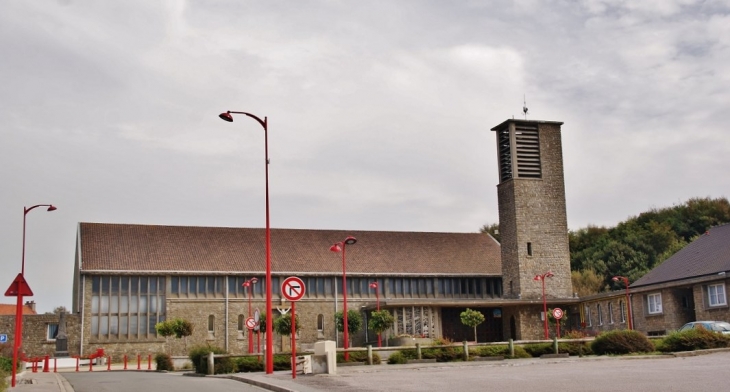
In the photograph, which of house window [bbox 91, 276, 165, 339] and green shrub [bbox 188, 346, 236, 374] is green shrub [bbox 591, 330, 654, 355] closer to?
green shrub [bbox 188, 346, 236, 374]

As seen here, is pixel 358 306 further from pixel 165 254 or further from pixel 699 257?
pixel 699 257

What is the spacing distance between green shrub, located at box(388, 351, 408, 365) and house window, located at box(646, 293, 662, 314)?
24012 mm

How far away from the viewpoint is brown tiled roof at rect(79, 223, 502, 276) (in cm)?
5866

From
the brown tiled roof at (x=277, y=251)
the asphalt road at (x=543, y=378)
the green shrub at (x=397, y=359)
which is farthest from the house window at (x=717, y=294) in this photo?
the green shrub at (x=397, y=359)

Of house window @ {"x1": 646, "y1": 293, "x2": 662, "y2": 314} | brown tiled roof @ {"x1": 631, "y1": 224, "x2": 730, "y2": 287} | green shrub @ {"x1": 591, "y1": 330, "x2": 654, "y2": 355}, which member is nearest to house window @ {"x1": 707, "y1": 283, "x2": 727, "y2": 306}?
brown tiled roof @ {"x1": 631, "y1": 224, "x2": 730, "y2": 287}

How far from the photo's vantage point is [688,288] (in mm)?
48750

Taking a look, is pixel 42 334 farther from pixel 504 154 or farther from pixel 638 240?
pixel 638 240

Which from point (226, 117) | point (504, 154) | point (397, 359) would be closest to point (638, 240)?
point (504, 154)

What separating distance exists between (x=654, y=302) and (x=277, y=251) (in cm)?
2649

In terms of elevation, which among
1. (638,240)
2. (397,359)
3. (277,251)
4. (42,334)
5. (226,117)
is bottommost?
(397,359)

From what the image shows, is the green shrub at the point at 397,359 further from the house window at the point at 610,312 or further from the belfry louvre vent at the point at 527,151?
the belfry louvre vent at the point at 527,151

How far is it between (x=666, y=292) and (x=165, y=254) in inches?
1288

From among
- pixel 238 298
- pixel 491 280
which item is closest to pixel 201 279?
pixel 238 298

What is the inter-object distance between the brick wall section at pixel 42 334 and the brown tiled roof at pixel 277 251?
3757mm
